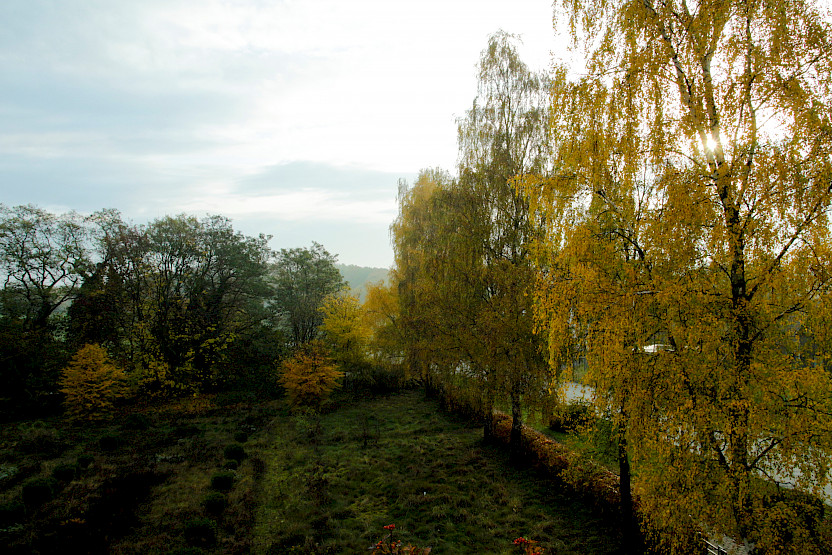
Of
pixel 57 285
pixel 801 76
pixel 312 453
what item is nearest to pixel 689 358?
pixel 801 76

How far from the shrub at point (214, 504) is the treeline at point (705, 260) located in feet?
31.1

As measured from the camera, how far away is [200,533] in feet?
28.3

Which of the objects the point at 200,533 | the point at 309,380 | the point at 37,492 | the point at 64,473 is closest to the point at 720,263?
the point at 200,533

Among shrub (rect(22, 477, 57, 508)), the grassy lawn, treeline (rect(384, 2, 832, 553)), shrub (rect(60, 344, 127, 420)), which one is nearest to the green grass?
the grassy lawn

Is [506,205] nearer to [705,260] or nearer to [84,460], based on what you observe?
[705,260]

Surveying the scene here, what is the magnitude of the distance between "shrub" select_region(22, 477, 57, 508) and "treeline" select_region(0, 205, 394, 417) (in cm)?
859

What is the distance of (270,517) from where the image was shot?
9.82 m

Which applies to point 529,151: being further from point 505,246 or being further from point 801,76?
point 801,76

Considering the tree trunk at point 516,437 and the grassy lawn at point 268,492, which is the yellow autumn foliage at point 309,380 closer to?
the grassy lawn at point 268,492

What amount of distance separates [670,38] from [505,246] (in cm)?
855

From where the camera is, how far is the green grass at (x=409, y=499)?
339 inches

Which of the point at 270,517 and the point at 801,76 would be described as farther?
the point at 270,517

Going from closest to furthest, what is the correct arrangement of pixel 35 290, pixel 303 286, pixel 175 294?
pixel 35 290 → pixel 175 294 → pixel 303 286

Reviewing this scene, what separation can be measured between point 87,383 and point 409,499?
16533 mm
